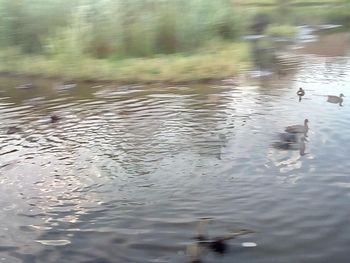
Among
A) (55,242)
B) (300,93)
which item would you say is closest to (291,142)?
(300,93)

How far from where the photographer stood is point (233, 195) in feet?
26.3

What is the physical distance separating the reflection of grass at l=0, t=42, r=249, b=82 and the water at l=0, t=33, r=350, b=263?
112 inches

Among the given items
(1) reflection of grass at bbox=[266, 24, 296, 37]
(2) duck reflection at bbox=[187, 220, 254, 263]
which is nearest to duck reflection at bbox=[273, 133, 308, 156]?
(2) duck reflection at bbox=[187, 220, 254, 263]

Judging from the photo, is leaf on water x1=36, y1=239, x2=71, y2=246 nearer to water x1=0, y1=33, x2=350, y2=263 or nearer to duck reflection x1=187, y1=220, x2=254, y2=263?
water x1=0, y1=33, x2=350, y2=263

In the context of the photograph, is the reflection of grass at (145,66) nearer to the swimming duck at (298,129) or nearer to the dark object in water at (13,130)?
the dark object in water at (13,130)

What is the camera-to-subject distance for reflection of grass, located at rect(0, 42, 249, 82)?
1689 centimetres

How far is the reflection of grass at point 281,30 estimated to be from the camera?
2658 centimetres

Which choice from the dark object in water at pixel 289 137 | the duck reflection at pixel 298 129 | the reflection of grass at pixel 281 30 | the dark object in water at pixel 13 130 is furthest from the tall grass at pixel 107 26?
the dark object in water at pixel 289 137

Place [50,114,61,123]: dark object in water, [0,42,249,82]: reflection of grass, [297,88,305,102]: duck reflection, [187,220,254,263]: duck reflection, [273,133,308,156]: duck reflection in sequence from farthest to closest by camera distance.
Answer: [0,42,249,82]: reflection of grass
[297,88,305,102]: duck reflection
[50,114,61,123]: dark object in water
[273,133,308,156]: duck reflection
[187,220,254,263]: duck reflection

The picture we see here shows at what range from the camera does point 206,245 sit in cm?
660

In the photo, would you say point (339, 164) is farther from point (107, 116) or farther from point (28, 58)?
point (28, 58)

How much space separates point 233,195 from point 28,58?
13.6 metres

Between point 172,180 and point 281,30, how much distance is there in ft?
66.4

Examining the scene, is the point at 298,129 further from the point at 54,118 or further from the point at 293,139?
the point at 54,118
